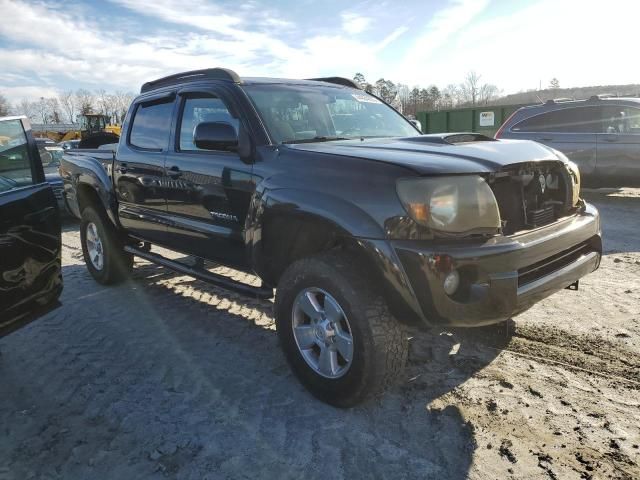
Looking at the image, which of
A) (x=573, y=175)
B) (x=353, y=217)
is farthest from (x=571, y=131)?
(x=353, y=217)

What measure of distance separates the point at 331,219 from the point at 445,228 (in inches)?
23.4

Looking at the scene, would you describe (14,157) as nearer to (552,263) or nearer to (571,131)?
(552,263)

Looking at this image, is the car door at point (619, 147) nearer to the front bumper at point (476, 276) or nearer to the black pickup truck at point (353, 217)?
the black pickup truck at point (353, 217)

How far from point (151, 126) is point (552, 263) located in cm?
350

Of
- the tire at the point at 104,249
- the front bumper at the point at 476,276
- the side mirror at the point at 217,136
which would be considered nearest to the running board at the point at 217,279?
the tire at the point at 104,249

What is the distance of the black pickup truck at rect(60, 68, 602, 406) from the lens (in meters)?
2.42

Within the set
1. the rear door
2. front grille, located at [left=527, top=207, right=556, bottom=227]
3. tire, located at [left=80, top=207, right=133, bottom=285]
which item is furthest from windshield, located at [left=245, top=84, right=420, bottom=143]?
the rear door

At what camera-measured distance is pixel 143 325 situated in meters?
4.21

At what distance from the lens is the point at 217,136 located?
10.5 ft

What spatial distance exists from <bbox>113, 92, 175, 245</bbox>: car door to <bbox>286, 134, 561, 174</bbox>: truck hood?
61.7 inches

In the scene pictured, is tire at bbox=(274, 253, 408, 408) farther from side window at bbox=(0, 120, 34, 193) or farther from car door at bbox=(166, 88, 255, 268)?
side window at bbox=(0, 120, 34, 193)

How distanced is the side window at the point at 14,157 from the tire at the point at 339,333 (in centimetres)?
185

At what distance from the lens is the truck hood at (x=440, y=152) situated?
2520 millimetres

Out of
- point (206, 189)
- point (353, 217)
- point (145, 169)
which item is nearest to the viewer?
point (353, 217)
